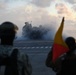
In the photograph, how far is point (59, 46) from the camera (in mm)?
6398

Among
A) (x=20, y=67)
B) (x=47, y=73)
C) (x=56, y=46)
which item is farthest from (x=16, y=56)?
(x=47, y=73)

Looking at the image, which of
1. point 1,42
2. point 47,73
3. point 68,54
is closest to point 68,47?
point 68,54

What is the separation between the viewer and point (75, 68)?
6629 millimetres

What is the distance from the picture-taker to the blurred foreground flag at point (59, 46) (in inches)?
250

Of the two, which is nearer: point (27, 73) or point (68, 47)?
point (27, 73)

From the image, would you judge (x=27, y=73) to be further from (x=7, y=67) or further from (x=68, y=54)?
(x=68, y=54)

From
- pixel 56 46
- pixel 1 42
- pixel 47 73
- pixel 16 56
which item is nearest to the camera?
pixel 16 56

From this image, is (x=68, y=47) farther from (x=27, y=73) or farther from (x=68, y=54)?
(x=27, y=73)

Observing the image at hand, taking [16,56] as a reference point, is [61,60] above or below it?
below

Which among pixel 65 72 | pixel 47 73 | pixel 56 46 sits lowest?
pixel 47 73

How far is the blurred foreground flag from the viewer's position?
6.34 meters

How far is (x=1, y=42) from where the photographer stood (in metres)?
5.33

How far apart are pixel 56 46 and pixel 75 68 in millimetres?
489

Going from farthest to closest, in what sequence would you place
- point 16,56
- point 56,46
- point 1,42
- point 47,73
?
point 47,73, point 56,46, point 1,42, point 16,56
